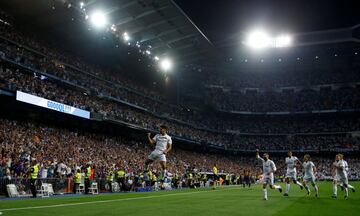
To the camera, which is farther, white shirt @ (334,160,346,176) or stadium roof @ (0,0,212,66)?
stadium roof @ (0,0,212,66)

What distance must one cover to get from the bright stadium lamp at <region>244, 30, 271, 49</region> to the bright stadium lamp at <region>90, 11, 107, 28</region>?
42245 millimetres

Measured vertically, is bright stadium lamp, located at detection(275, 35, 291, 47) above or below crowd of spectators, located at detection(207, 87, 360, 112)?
above

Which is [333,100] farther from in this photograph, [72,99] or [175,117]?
[72,99]

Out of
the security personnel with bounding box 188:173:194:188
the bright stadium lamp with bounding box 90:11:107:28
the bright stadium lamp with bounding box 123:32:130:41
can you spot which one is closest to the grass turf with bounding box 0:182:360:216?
the security personnel with bounding box 188:173:194:188

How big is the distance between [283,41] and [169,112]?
32.0 m

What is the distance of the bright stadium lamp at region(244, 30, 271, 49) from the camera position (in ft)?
265

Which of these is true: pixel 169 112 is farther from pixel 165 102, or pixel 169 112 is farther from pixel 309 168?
pixel 309 168

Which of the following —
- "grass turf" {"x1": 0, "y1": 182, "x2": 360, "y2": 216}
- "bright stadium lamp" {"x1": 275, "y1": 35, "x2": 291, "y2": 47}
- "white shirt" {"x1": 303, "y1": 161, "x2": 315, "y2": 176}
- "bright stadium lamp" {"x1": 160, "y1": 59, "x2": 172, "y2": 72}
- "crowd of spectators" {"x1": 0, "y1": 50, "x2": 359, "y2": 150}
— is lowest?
"grass turf" {"x1": 0, "y1": 182, "x2": 360, "y2": 216}

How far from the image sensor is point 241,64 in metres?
90.4

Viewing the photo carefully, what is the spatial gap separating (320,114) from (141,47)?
1791 inches

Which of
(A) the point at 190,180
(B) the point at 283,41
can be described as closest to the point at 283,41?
(B) the point at 283,41

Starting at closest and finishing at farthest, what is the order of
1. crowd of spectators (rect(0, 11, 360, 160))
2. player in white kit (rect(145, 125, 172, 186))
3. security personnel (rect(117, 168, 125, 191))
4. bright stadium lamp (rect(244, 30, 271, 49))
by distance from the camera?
player in white kit (rect(145, 125, 172, 186)) → security personnel (rect(117, 168, 125, 191)) → crowd of spectators (rect(0, 11, 360, 160)) → bright stadium lamp (rect(244, 30, 271, 49))

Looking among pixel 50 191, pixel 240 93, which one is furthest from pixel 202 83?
pixel 50 191

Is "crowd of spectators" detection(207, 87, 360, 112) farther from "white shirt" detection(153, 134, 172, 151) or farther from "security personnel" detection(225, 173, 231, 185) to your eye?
"white shirt" detection(153, 134, 172, 151)
